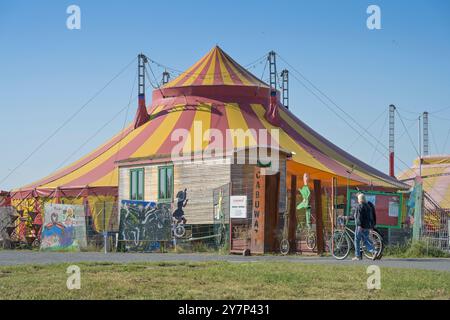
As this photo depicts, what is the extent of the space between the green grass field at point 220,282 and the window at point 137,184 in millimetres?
11560

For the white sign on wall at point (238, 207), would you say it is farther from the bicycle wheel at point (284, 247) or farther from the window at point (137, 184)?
the window at point (137, 184)

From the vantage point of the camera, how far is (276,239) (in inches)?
688

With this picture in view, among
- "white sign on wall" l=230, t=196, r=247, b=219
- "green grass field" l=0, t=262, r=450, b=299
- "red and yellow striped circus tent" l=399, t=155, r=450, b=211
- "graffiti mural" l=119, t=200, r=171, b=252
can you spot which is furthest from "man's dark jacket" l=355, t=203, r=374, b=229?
"red and yellow striped circus tent" l=399, t=155, r=450, b=211

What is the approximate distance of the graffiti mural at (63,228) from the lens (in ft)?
68.9

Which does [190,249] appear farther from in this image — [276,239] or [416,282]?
[416,282]

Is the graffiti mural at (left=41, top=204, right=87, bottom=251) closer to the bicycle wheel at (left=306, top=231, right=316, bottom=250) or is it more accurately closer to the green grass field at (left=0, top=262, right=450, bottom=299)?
the bicycle wheel at (left=306, top=231, right=316, bottom=250)

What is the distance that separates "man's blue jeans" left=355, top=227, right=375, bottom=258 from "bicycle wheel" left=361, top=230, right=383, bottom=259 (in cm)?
7

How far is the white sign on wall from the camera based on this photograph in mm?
18188

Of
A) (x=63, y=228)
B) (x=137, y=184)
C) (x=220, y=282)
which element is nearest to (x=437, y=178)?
(x=137, y=184)

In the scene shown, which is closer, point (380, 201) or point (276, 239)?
point (276, 239)

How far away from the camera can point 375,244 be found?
1527cm

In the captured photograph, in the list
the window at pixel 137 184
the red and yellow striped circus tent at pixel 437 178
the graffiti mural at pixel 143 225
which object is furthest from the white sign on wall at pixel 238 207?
the red and yellow striped circus tent at pixel 437 178

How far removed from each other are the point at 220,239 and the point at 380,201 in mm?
3899
